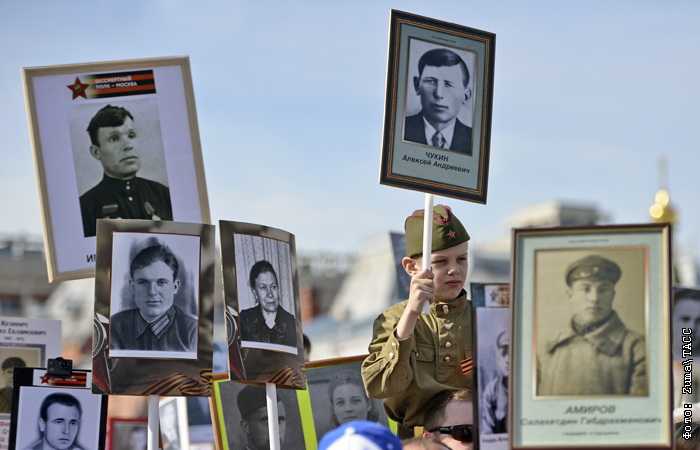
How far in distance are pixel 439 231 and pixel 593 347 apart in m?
0.99

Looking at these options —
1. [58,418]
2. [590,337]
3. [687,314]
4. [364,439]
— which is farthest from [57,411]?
[687,314]

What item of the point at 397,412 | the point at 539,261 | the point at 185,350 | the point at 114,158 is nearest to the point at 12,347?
the point at 114,158

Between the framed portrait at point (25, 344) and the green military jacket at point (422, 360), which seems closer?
the green military jacket at point (422, 360)

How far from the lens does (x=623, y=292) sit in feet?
8.63

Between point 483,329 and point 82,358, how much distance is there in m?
48.6

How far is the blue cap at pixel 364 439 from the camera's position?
2332mm

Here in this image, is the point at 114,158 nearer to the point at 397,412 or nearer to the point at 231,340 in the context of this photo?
the point at 231,340

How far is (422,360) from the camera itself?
350 centimetres

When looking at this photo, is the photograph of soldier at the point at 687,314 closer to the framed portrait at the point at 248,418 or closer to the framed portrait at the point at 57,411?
the framed portrait at the point at 248,418

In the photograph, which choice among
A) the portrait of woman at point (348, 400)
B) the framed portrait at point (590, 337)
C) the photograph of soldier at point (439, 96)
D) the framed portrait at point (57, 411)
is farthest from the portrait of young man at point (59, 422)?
the framed portrait at point (590, 337)

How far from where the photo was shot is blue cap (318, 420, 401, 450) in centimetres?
233

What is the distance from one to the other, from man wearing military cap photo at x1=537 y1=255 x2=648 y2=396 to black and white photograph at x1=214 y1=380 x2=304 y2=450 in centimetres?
182

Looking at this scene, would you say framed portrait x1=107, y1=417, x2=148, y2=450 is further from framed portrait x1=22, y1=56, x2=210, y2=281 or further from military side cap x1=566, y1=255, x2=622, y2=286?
military side cap x1=566, y1=255, x2=622, y2=286

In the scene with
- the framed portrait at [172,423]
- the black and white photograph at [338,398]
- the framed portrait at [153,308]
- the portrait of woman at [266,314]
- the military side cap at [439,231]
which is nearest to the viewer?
the framed portrait at [153,308]
